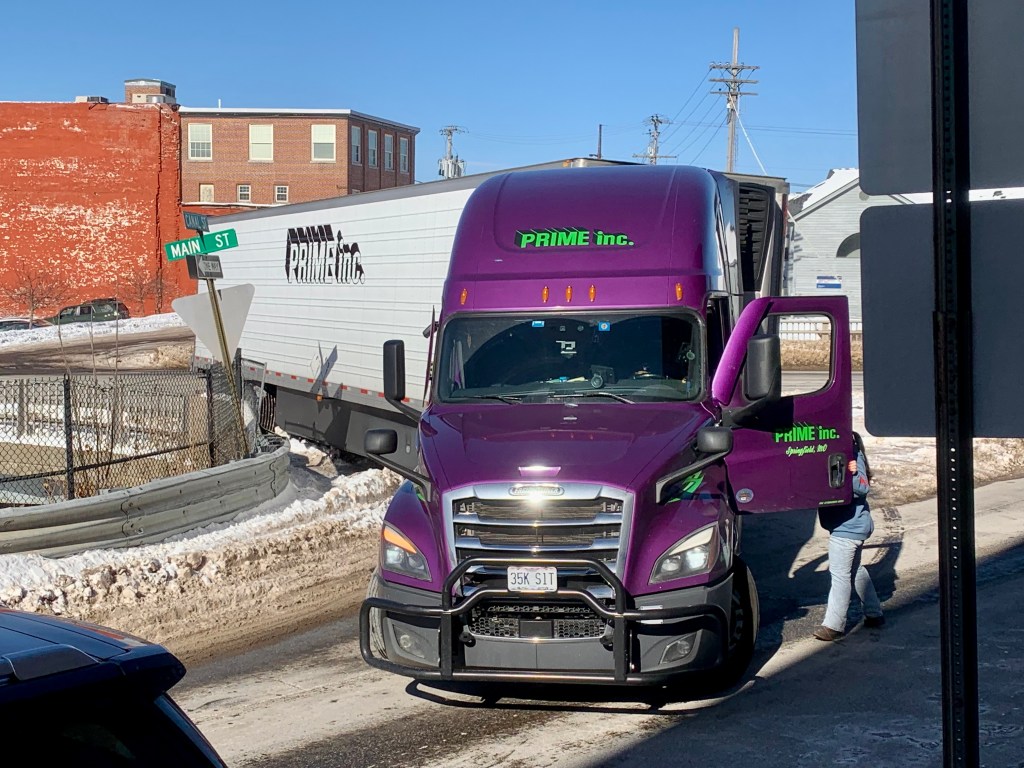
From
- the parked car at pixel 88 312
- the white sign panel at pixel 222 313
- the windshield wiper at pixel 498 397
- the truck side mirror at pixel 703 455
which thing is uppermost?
the parked car at pixel 88 312

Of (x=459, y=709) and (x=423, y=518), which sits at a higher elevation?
(x=423, y=518)

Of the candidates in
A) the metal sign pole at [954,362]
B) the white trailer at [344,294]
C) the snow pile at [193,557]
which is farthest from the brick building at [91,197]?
the metal sign pole at [954,362]

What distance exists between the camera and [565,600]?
21.2 ft

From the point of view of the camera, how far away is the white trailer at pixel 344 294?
1445 centimetres

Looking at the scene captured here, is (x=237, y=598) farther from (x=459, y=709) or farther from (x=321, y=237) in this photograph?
(x=321, y=237)

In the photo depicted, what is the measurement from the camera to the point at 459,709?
689 centimetres

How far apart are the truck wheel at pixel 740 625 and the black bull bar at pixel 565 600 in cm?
53

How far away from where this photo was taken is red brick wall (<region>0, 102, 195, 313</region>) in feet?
205

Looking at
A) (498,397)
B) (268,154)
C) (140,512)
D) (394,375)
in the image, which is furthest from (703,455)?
(268,154)

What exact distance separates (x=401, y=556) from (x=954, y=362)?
13.5ft

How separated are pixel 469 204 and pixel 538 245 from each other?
3.01 ft

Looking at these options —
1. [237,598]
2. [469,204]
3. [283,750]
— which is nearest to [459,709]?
[283,750]

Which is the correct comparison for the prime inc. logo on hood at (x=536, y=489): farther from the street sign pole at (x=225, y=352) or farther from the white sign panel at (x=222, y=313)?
the white sign panel at (x=222, y=313)

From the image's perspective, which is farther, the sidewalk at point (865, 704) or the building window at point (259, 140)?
the building window at point (259, 140)
